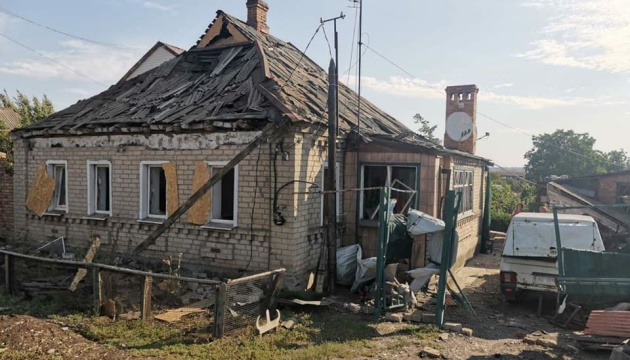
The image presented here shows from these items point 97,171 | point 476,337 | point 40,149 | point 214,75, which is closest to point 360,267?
point 476,337

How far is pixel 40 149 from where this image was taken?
11.9m

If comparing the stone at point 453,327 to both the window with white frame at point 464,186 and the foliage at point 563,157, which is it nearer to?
the window with white frame at point 464,186

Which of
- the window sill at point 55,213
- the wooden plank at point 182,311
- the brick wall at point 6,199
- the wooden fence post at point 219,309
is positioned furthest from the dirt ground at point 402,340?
the brick wall at point 6,199

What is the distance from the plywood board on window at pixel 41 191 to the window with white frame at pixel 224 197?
208 inches

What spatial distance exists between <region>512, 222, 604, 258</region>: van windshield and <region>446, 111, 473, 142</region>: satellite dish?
6.13 m

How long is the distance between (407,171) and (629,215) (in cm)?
1131

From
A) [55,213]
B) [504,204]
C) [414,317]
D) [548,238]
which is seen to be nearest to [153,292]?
[414,317]

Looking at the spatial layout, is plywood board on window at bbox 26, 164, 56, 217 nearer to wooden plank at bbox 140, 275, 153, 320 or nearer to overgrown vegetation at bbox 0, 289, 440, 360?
overgrown vegetation at bbox 0, 289, 440, 360

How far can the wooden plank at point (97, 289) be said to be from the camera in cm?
711

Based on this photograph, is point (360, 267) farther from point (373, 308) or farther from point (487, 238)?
point (487, 238)

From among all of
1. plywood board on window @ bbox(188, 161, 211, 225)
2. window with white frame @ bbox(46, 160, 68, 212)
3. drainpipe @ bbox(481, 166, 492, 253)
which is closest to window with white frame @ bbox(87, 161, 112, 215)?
window with white frame @ bbox(46, 160, 68, 212)

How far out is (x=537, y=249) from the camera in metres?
8.52

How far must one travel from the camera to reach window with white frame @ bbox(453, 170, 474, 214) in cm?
1264

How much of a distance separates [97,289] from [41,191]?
6.21 meters
